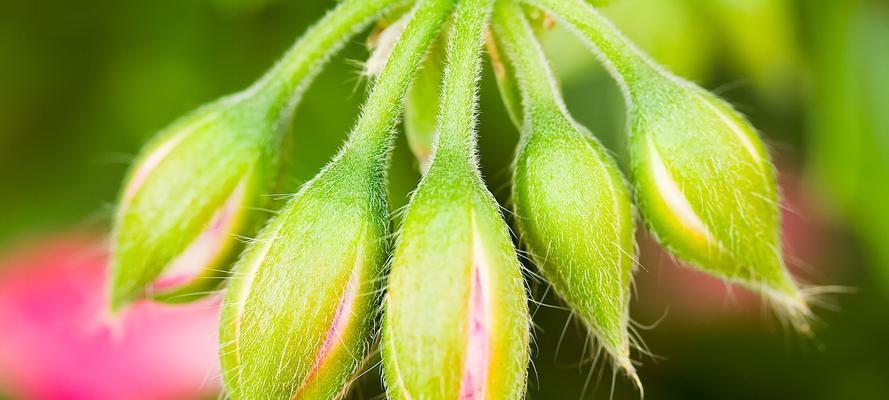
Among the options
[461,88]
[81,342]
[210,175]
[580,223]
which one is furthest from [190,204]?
[81,342]

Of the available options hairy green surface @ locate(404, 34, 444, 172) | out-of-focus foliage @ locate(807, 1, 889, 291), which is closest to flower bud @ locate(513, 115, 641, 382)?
hairy green surface @ locate(404, 34, 444, 172)

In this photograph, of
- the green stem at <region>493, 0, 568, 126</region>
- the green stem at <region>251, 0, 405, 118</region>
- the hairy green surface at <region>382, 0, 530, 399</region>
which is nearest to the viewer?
the hairy green surface at <region>382, 0, 530, 399</region>

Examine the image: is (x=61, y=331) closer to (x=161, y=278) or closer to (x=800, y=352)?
(x=161, y=278)

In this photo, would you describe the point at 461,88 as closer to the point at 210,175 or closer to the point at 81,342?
the point at 210,175

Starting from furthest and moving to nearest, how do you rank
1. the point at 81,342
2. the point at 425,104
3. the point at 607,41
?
the point at 81,342, the point at 425,104, the point at 607,41

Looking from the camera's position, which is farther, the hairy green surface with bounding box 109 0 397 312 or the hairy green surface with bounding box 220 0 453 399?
the hairy green surface with bounding box 109 0 397 312

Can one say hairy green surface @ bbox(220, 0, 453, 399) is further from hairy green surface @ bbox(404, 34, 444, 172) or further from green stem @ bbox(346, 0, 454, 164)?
hairy green surface @ bbox(404, 34, 444, 172)

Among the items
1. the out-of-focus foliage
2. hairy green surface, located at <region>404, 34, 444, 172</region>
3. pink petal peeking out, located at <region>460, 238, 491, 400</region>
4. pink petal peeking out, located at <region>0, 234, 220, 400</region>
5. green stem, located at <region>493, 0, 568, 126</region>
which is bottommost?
pink petal peeking out, located at <region>0, 234, 220, 400</region>
